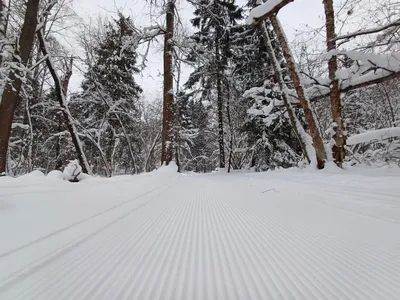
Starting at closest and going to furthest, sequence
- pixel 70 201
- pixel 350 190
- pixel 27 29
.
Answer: pixel 70 201 → pixel 350 190 → pixel 27 29

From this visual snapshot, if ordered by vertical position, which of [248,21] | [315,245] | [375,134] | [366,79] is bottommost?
[315,245]

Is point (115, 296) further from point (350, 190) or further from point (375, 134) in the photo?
point (375, 134)

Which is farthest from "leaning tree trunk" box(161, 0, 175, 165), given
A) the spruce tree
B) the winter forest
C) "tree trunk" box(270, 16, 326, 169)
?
"tree trunk" box(270, 16, 326, 169)

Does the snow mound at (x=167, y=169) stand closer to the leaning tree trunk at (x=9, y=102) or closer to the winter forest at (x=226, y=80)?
the winter forest at (x=226, y=80)

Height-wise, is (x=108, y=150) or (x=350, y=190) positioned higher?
(x=108, y=150)

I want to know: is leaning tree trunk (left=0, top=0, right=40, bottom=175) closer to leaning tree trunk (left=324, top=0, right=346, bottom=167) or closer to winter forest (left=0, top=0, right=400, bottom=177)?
winter forest (left=0, top=0, right=400, bottom=177)

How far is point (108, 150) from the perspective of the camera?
15.5 meters

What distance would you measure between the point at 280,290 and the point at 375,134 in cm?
518

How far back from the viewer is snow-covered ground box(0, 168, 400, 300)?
1011 millimetres

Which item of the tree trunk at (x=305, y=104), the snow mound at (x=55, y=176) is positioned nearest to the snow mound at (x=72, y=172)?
the snow mound at (x=55, y=176)

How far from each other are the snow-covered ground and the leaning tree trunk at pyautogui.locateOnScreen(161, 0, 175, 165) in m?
5.93

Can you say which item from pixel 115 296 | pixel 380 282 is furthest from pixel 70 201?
pixel 380 282

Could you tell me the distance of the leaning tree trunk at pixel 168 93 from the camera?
8719 millimetres

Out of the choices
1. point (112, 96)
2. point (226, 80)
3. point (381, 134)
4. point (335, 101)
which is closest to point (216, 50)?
point (226, 80)
